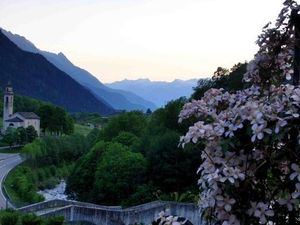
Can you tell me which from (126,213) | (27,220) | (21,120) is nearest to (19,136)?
(21,120)

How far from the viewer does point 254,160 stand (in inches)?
123

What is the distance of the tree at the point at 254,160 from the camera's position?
2.89m

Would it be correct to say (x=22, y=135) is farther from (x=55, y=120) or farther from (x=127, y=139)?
(x=127, y=139)

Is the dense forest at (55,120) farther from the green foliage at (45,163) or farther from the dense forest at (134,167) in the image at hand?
the dense forest at (134,167)

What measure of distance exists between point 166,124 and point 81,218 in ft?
56.3

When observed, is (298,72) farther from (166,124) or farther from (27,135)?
(27,135)

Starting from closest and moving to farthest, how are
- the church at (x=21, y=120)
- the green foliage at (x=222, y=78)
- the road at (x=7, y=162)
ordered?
the green foliage at (x=222, y=78) < the road at (x=7, y=162) < the church at (x=21, y=120)

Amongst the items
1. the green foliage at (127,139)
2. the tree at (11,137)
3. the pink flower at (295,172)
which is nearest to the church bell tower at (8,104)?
the tree at (11,137)

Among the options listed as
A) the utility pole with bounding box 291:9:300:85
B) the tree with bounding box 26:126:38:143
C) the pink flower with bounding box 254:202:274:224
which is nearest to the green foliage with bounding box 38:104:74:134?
the tree with bounding box 26:126:38:143

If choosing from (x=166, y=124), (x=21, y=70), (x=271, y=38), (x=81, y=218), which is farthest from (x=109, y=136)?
(x=21, y=70)

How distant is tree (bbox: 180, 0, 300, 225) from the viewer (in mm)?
2893

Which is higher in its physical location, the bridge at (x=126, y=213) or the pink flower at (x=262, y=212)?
the pink flower at (x=262, y=212)

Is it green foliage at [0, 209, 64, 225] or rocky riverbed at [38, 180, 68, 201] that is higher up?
green foliage at [0, 209, 64, 225]

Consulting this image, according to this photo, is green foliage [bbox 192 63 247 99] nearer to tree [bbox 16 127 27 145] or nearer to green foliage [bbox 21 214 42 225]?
green foliage [bbox 21 214 42 225]
